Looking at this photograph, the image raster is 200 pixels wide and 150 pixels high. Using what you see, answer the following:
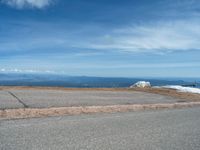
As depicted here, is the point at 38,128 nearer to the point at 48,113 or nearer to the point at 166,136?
the point at 48,113

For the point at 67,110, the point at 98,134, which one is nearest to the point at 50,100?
the point at 67,110

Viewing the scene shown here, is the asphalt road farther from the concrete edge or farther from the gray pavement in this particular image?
the gray pavement

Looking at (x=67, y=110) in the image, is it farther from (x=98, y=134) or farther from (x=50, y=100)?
(x=98, y=134)

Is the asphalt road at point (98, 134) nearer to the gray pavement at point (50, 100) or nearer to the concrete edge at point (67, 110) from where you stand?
the concrete edge at point (67, 110)

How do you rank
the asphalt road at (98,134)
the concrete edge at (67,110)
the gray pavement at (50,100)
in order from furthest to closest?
the gray pavement at (50,100) → the concrete edge at (67,110) → the asphalt road at (98,134)

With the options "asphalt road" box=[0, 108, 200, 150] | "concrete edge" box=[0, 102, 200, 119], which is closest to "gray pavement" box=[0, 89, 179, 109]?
"concrete edge" box=[0, 102, 200, 119]

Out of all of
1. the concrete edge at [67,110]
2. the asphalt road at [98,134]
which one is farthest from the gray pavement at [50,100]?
the asphalt road at [98,134]

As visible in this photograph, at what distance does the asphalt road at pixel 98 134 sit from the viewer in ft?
17.9

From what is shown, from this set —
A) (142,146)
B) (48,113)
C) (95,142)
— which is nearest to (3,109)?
(48,113)

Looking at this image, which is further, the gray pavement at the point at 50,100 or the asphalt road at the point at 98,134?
the gray pavement at the point at 50,100

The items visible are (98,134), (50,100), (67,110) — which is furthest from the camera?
(50,100)

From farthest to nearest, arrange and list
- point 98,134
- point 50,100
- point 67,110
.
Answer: point 50,100
point 67,110
point 98,134

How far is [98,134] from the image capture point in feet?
20.9

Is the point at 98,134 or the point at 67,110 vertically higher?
the point at 67,110
